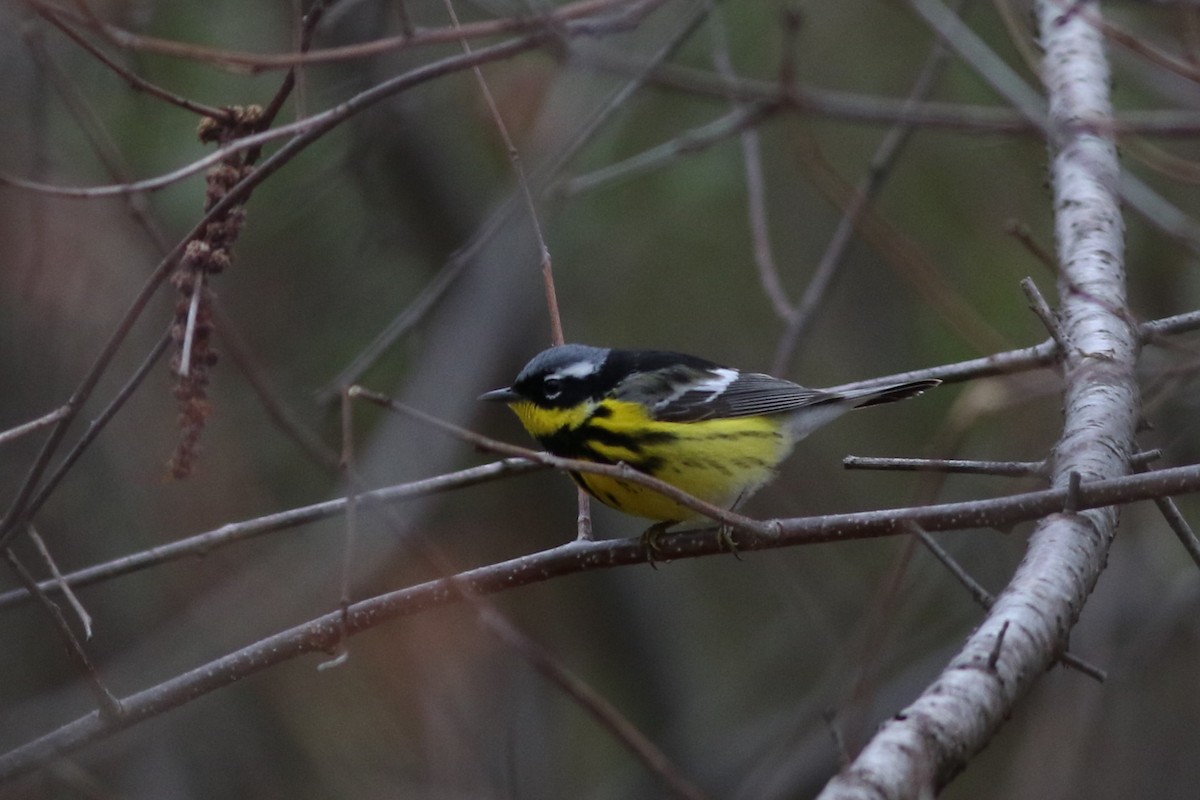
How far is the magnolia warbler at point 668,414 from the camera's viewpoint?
4062 mm

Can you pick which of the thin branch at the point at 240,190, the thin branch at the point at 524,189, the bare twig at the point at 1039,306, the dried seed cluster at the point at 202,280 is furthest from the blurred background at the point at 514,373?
the thin branch at the point at 240,190

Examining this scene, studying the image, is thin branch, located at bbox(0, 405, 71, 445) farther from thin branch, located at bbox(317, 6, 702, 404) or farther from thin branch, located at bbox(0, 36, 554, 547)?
thin branch, located at bbox(317, 6, 702, 404)

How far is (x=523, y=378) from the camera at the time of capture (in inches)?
161

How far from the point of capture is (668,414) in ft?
13.9

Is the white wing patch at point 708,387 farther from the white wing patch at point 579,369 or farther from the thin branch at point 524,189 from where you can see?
the thin branch at point 524,189

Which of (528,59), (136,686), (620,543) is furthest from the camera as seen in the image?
(528,59)

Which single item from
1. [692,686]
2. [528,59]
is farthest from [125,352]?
[692,686]

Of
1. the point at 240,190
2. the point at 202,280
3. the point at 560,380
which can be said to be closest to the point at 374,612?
the point at 202,280

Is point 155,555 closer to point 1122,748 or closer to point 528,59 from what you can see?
point 528,59

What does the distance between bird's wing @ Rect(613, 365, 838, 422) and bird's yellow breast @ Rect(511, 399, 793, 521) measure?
5 cm

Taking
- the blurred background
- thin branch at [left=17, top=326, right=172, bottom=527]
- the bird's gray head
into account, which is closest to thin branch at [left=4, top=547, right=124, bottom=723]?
thin branch at [left=17, top=326, right=172, bottom=527]

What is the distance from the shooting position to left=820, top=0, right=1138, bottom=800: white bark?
197 centimetres

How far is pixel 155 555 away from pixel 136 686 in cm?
283

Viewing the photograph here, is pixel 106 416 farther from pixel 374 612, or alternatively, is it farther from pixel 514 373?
pixel 514 373
